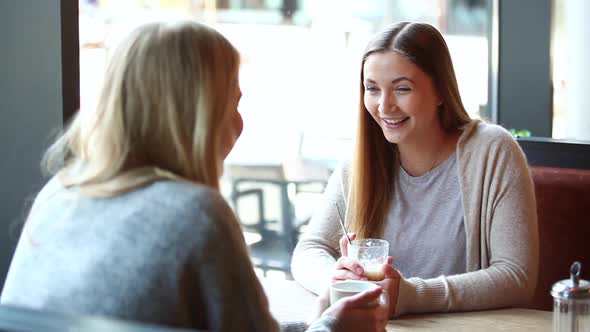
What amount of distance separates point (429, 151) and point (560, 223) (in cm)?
44

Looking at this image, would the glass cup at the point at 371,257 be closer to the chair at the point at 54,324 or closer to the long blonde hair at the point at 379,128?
the long blonde hair at the point at 379,128

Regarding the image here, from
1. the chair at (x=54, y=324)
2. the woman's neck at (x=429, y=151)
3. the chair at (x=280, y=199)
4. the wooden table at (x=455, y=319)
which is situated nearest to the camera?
the chair at (x=54, y=324)

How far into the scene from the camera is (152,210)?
42.9 inches

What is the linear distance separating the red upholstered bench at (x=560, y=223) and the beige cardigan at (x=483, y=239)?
0.97ft

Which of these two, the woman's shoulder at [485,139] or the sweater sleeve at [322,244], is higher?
the woman's shoulder at [485,139]

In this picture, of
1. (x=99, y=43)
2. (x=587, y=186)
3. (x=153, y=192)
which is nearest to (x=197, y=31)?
(x=153, y=192)

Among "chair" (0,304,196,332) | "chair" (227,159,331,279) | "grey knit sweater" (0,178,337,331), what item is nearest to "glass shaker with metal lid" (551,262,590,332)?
"grey knit sweater" (0,178,337,331)

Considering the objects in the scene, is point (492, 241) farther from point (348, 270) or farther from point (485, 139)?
point (348, 270)

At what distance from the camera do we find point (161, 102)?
1.15m

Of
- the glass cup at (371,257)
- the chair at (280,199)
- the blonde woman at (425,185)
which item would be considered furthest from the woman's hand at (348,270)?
the chair at (280,199)

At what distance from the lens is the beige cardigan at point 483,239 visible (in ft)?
5.71

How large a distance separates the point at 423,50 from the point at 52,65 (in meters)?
0.98

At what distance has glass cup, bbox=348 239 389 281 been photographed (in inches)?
66.1

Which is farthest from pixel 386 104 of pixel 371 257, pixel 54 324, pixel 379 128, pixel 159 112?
pixel 54 324
